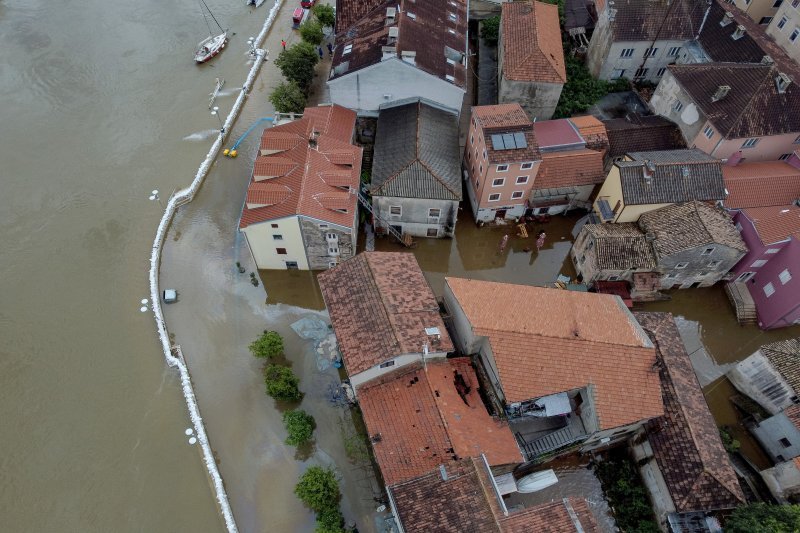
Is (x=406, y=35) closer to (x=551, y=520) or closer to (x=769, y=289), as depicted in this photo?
(x=769, y=289)

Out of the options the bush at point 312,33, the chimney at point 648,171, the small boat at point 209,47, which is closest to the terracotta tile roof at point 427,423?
the chimney at point 648,171

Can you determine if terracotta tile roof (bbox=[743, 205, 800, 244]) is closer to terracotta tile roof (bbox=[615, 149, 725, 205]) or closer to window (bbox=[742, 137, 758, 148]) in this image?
terracotta tile roof (bbox=[615, 149, 725, 205])

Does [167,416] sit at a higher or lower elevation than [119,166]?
lower

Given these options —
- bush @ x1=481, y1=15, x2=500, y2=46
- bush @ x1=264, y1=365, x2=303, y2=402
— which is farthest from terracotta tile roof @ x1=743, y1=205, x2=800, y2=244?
bush @ x1=264, y1=365, x2=303, y2=402

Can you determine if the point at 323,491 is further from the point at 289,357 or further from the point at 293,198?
the point at 293,198

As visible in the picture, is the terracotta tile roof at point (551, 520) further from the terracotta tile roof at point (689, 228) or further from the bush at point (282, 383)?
the terracotta tile roof at point (689, 228)

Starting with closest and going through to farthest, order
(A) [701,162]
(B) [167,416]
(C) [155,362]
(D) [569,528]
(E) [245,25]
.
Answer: (D) [569,528] → (B) [167,416] → (C) [155,362] → (A) [701,162] → (E) [245,25]

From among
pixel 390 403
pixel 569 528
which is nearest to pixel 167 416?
pixel 390 403
